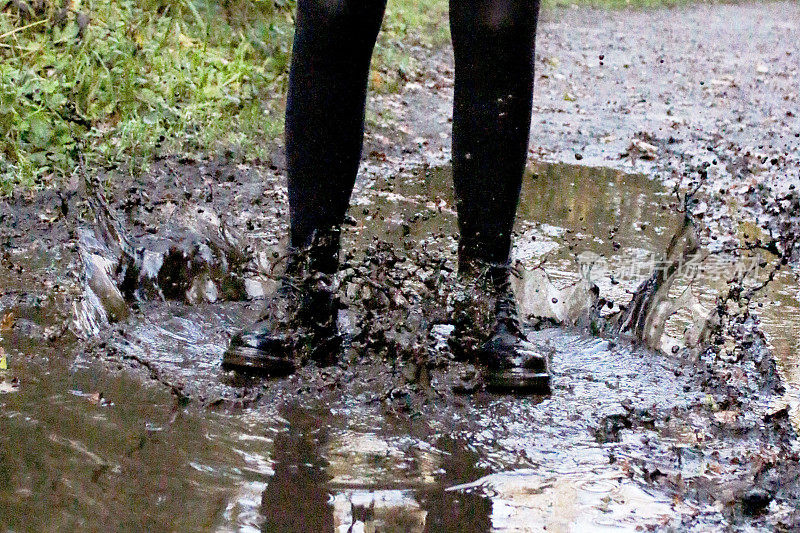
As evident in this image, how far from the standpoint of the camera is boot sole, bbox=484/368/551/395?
2.33 m

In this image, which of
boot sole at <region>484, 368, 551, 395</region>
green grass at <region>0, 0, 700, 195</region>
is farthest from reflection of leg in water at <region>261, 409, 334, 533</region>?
green grass at <region>0, 0, 700, 195</region>

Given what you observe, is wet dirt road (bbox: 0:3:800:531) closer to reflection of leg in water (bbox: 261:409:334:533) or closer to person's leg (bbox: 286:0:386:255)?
reflection of leg in water (bbox: 261:409:334:533)

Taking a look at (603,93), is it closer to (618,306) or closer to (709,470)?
(618,306)

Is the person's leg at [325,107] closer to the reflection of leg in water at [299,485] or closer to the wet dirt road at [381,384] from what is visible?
the wet dirt road at [381,384]

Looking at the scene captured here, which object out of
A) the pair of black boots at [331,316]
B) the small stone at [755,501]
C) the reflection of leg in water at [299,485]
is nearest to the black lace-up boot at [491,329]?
the pair of black boots at [331,316]

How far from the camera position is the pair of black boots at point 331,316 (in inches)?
94.8

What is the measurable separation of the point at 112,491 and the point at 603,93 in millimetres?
6493

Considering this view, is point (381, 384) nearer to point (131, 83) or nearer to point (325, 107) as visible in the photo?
point (325, 107)

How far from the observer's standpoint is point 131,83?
16.1ft

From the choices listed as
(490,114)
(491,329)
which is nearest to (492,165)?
(490,114)

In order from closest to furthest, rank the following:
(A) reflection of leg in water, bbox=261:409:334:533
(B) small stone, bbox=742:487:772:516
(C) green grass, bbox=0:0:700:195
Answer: (A) reflection of leg in water, bbox=261:409:334:533
(B) small stone, bbox=742:487:772:516
(C) green grass, bbox=0:0:700:195

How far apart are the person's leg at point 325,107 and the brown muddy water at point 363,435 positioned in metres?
0.41

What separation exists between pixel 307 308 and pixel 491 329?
17.8 inches

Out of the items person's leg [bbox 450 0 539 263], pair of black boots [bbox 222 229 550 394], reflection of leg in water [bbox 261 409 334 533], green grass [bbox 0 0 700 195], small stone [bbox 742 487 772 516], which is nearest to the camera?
reflection of leg in water [bbox 261 409 334 533]
